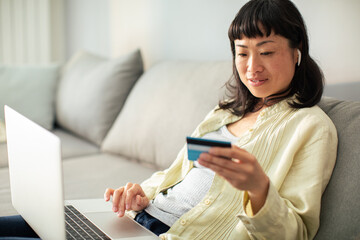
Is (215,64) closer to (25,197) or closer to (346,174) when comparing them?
(346,174)

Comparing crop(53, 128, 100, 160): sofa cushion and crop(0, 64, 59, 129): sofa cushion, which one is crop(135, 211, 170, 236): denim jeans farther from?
crop(0, 64, 59, 129): sofa cushion

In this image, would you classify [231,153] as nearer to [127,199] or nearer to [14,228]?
[127,199]

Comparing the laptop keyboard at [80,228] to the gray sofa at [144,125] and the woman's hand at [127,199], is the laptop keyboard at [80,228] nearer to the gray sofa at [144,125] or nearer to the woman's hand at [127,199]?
the woman's hand at [127,199]

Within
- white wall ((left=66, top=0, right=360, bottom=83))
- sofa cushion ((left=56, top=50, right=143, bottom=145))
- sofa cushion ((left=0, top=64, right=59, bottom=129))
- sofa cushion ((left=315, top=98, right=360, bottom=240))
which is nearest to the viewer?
sofa cushion ((left=315, top=98, right=360, bottom=240))

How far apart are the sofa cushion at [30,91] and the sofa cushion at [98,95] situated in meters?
0.12

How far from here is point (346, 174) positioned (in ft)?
3.25

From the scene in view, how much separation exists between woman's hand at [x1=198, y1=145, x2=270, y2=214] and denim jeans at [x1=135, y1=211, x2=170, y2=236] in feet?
1.11

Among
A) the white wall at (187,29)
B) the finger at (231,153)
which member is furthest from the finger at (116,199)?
the white wall at (187,29)

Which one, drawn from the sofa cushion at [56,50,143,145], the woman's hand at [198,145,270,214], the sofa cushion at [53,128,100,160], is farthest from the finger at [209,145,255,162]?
the sofa cushion at [56,50,143,145]

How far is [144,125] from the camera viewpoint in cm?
183

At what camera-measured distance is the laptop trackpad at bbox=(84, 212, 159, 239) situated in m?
0.99

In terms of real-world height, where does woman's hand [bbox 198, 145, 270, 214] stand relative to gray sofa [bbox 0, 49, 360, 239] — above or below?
above

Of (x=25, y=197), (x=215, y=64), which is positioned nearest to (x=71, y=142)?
(x=215, y=64)

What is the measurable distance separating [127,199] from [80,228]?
157 millimetres
